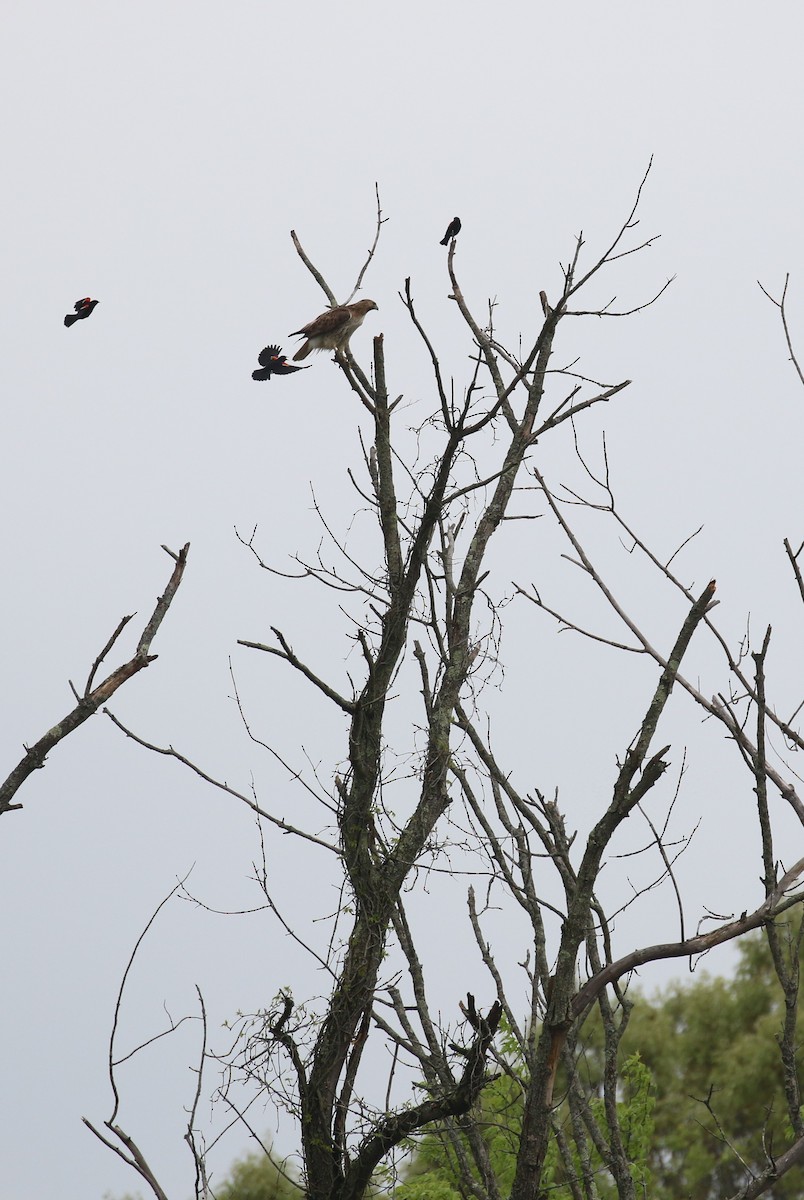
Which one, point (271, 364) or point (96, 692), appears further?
point (271, 364)

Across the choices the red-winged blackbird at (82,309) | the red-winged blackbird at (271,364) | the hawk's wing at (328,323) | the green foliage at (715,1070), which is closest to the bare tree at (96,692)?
the red-winged blackbird at (82,309)

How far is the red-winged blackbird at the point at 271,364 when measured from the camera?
5582 mm

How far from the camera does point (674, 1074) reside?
1523cm

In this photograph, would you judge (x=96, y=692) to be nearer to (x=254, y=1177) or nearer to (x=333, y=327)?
(x=333, y=327)

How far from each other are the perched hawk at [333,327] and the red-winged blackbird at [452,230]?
61 cm

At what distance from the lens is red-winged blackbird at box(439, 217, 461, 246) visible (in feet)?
18.7

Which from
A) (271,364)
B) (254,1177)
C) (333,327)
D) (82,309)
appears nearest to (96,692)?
(82,309)

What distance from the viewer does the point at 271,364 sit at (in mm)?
5617

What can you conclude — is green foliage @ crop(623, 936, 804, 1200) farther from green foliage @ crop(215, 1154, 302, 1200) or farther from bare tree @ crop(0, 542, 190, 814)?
bare tree @ crop(0, 542, 190, 814)

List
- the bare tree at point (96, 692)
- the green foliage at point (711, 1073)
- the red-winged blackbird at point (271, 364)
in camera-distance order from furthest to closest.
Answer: the green foliage at point (711, 1073), the red-winged blackbird at point (271, 364), the bare tree at point (96, 692)

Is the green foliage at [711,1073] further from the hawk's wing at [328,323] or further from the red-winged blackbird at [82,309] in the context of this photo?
the red-winged blackbird at [82,309]

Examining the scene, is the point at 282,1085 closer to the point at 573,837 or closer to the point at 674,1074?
the point at 573,837

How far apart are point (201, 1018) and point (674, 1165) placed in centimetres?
1220

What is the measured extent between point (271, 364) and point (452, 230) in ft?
3.69
